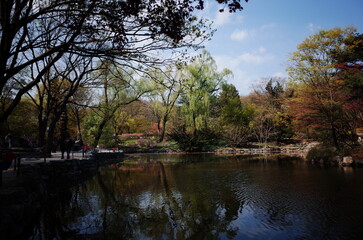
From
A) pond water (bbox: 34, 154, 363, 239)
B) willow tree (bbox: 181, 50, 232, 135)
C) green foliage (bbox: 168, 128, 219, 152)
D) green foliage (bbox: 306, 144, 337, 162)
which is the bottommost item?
pond water (bbox: 34, 154, 363, 239)

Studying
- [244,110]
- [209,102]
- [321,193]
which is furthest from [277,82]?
[321,193]

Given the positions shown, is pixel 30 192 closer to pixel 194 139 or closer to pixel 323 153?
pixel 323 153

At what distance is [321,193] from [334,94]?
9.78 metres

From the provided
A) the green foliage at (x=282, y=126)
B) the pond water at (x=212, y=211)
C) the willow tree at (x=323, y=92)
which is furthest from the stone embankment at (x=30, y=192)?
the green foliage at (x=282, y=126)

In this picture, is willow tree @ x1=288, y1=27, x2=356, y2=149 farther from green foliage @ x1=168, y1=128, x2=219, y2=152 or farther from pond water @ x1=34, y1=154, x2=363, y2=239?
green foliage @ x1=168, y1=128, x2=219, y2=152

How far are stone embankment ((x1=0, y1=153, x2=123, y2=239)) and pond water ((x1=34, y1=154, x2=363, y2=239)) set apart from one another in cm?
33

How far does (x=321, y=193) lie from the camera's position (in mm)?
6648

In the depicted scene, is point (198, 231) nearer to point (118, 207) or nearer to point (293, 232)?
point (293, 232)

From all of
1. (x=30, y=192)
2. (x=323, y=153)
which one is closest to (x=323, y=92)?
(x=323, y=153)

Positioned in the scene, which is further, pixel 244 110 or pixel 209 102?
pixel 244 110

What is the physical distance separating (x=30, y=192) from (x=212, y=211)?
14.1 ft

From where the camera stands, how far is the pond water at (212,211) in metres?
4.24

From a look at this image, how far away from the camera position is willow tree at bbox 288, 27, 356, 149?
45.1 feet

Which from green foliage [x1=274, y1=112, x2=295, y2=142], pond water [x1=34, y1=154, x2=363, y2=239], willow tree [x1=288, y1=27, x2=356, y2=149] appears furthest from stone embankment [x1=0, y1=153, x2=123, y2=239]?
green foliage [x1=274, y1=112, x2=295, y2=142]
